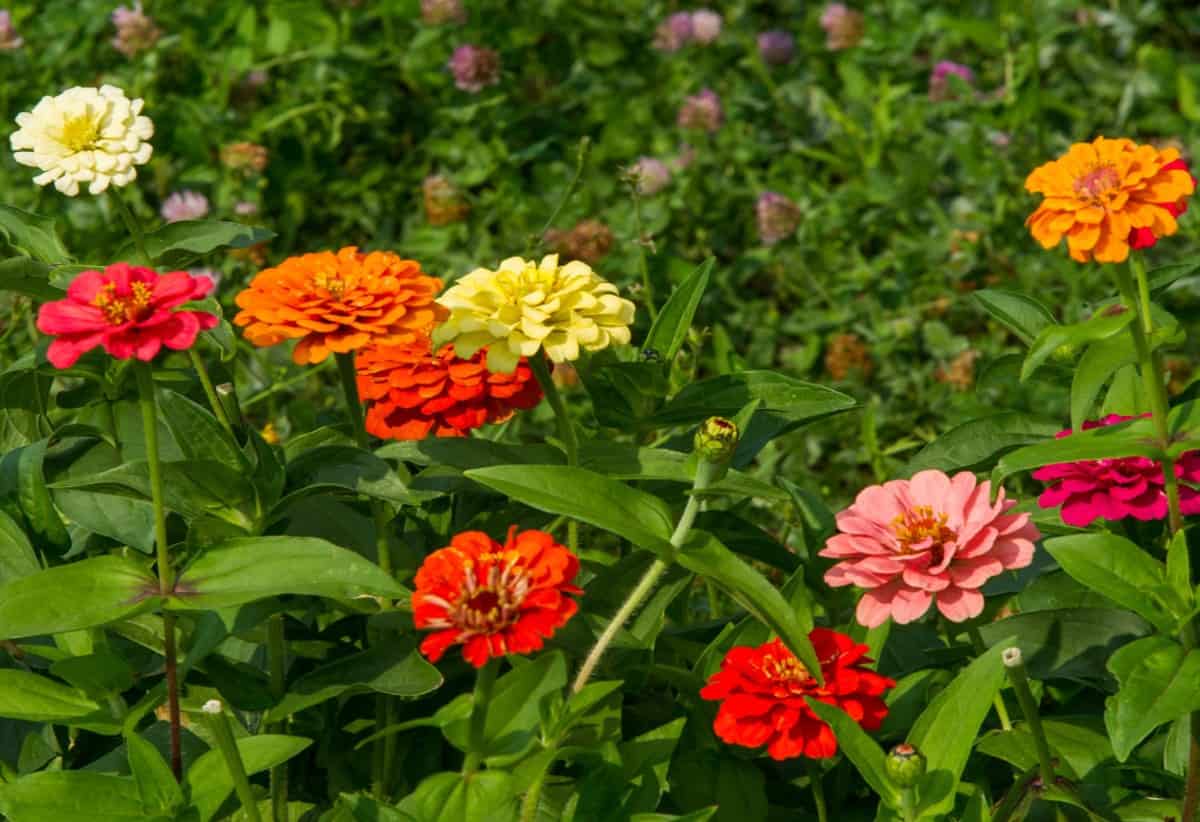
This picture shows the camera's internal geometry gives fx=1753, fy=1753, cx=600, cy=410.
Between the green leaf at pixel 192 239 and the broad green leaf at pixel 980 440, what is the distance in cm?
66

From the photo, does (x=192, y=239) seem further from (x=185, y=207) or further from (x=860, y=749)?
(x=185, y=207)

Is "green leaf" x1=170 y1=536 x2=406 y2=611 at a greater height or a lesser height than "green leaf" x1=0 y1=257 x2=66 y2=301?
lesser

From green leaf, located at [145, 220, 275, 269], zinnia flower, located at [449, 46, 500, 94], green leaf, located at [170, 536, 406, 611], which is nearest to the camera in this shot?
green leaf, located at [170, 536, 406, 611]

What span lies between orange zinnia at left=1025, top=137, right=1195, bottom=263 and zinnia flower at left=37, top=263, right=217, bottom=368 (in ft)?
2.06

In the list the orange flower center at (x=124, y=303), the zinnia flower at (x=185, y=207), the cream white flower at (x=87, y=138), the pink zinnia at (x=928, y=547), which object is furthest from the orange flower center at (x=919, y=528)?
the zinnia flower at (x=185, y=207)

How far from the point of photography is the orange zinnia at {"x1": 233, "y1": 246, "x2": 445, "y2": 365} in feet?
4.76

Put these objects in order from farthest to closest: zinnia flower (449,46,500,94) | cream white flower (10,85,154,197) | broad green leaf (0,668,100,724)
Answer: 1. zinnia flower (449,46,500,94)
2. cream white flower (10,85,154,197)
3. broad green leaf (0,668,100,724)

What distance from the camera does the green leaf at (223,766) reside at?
Answer: 51.1 inches

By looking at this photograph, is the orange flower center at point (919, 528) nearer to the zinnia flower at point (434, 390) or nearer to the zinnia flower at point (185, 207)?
the zinnia flower at point (434, 390)

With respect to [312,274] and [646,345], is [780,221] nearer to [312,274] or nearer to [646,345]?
[646,345]

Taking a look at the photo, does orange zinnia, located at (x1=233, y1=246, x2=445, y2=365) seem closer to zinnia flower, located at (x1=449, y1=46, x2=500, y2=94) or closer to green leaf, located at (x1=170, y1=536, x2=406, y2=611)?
green leaf, located at (x1=170, y1=536, x2=406, y2=611)

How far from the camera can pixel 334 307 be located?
1.45 meters

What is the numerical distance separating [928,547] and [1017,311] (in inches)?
16.8

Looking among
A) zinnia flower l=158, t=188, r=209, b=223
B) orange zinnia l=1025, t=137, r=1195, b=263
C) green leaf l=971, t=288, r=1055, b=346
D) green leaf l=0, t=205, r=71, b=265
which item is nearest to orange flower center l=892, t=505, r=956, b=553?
orange zinnia l=1025, t=137, r=1195, b=263
